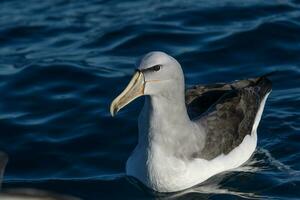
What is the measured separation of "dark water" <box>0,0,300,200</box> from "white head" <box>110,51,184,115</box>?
1.19 metres

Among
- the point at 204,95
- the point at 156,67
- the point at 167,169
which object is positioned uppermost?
the point at 156,67

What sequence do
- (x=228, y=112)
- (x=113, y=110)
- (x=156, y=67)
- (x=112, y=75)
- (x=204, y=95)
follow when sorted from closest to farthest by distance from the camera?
1. (x=113, y=110)
2. (x=156, y=67)
3. (x=228, y=112)
4. (x=204, y=95)
5. (x=112, y=75)

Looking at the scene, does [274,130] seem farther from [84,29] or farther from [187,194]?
[84,29]

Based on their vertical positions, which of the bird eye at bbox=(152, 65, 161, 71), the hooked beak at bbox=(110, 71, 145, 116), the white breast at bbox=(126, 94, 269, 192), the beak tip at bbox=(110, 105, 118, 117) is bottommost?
the white breast at bbox=(126, 94, 269, 192)

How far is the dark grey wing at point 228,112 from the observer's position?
357 inches

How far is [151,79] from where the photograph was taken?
8.23 meters

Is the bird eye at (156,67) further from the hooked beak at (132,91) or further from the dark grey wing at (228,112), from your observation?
the dark grey wing at (228,112)

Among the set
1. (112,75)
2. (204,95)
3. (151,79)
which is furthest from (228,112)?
(112,75)

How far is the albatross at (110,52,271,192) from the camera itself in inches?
325

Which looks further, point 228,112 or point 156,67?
point 228,112

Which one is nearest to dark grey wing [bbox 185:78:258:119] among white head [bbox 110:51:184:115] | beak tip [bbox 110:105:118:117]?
white head [bbox 110:51:184:115]

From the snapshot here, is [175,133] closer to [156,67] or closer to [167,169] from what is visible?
[167,169]

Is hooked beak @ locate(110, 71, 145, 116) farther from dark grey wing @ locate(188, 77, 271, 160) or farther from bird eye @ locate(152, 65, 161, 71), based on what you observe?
dark grey wing @ locate(188, 77, 271, 160)

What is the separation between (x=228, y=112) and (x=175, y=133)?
105cm
